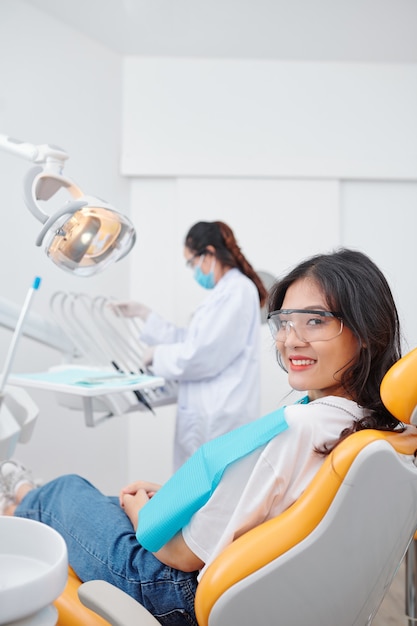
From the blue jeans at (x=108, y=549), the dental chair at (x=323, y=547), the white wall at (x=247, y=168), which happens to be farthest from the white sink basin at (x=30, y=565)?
the white wall at (x=247, y=168)

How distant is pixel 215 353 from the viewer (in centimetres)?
223

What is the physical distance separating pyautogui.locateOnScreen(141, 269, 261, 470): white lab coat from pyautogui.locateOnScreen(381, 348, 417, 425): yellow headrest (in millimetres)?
1387

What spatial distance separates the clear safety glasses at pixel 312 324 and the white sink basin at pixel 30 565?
1.77ft

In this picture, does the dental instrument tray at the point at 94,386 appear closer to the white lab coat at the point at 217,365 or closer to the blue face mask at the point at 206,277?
the white lab coat at the point at 217,365

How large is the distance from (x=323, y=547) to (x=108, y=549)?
45cm

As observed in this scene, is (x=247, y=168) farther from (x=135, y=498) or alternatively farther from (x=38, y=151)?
(x=135, y=498)

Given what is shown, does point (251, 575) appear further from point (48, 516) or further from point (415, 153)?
point (415, 153)

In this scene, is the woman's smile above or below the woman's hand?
above

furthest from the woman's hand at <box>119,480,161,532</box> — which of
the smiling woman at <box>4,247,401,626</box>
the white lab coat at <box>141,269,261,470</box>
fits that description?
the white lab coat at <box>141,269,261,470</box>

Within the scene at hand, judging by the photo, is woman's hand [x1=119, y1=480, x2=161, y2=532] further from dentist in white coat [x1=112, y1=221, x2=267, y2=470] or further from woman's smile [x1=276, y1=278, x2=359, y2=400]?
dentist in white coat [x1=112, y1=221, x2=267, y2=470]

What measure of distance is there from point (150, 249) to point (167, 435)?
3.14 ft

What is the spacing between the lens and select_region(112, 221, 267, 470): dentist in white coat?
2234mm

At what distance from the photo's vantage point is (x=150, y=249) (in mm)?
3168

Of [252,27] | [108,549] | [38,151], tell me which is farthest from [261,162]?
[108,549]
